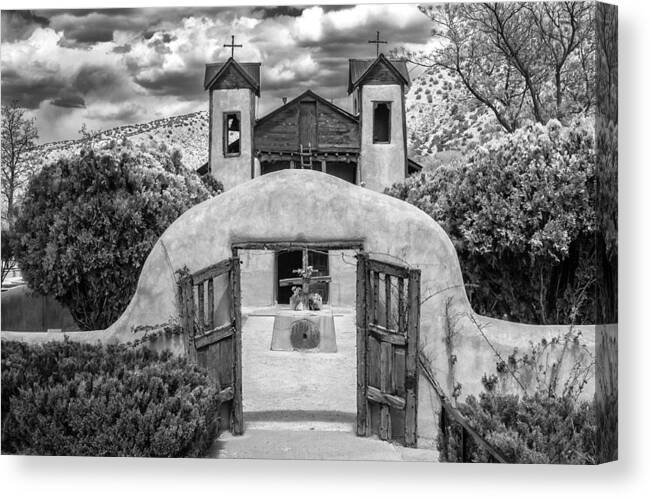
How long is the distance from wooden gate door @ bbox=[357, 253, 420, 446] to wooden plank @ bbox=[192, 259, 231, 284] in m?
1.35

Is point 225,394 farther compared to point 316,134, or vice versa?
point 316,134

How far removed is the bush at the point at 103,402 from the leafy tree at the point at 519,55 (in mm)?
4009

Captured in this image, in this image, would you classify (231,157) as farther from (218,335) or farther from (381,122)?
(218,335)

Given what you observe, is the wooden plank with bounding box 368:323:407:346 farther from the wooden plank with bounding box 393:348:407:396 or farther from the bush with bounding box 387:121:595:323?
the bush with bounding box 387:121:595:323

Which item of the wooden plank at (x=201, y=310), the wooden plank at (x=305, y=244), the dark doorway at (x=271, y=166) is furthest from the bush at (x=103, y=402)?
the dark doorway at (x=271, y=166)

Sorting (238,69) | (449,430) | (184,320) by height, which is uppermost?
(238,69)

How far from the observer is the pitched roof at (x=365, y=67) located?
7855mm

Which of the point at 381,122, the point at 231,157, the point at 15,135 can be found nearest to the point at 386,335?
the point at 381,122

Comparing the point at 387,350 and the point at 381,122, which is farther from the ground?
the point at 381,122

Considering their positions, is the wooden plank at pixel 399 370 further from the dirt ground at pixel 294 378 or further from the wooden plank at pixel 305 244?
the wooden plank at pixel 305 244

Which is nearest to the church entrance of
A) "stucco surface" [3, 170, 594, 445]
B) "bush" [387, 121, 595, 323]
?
"stucco surface" [3, 170, 594, 445]

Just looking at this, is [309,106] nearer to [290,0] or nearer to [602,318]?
[290,0]

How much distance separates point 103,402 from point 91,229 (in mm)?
1861

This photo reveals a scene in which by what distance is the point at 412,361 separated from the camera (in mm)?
7922
